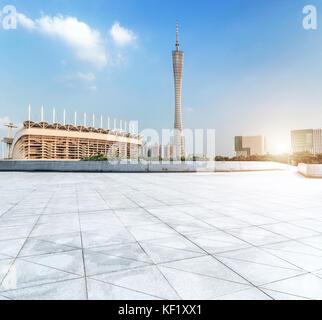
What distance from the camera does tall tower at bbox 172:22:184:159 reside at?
92.4 metres

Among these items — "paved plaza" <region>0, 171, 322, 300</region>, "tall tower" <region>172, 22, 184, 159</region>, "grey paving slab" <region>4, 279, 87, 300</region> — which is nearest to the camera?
"grey paving slab" <region>4, 279, 87, 300</region>

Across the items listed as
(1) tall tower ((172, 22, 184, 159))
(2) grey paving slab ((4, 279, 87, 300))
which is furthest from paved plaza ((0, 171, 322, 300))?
(1) tall tower ((172, 22, 184, 159))

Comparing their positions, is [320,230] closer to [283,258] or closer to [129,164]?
[283,258]

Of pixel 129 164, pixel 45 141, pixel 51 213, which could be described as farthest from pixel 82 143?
pixel 51 213

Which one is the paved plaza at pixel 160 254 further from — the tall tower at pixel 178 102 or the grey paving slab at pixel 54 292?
the tall tower at pixel 178 102

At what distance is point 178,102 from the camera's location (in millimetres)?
93562

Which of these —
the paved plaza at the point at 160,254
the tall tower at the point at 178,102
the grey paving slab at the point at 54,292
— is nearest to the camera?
the grey paving slab at the point at 54,292

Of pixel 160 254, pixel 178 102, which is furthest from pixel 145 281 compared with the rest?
pixel 178 102

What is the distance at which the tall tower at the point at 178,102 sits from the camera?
92.4 m

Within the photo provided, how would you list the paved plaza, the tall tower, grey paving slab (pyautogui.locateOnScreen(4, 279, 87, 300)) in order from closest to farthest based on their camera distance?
grey paving slab (pyautogui.locateOnScreen(4, 279, 87, 300)) → the paved plaza → the tall tower

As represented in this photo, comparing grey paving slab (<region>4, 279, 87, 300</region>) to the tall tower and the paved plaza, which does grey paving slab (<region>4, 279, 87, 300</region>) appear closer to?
the paved plaza

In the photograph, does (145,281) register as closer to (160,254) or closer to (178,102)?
(160,254)

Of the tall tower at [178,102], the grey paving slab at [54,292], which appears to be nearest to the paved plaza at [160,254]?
the grey paving slab at [54,292]
